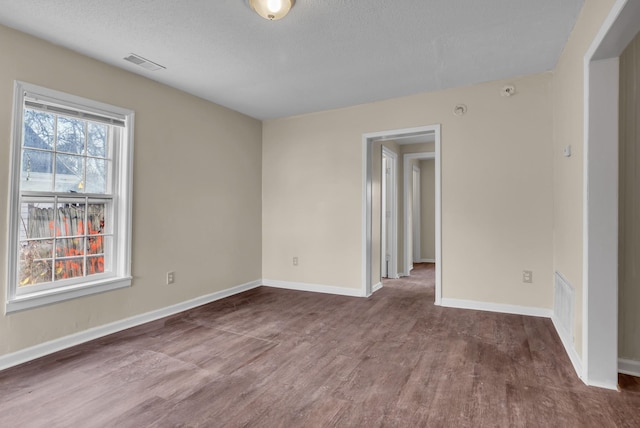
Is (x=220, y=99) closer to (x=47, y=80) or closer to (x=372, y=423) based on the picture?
(x=47, y=80)

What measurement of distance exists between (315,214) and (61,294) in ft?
9.63

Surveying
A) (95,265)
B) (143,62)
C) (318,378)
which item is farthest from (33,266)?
(318,378)

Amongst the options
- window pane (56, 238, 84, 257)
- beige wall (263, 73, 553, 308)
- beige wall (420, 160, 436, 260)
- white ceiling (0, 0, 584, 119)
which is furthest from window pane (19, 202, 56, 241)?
beige wall (420, 160, 436, 260)

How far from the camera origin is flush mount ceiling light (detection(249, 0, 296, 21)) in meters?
2.17

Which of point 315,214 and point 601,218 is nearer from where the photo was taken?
point 601,218

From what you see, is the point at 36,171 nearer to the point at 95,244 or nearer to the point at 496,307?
the point at 95,244

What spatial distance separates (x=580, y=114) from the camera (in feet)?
7.48

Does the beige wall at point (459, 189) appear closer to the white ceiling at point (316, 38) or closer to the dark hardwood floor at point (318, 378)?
the white ceiling at point (316, 38)

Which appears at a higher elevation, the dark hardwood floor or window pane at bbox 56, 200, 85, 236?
window pane at bbox 56, 200, 85, 236

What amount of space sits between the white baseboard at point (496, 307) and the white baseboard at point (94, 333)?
283 centimetres

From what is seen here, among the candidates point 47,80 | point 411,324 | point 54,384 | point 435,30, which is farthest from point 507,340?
point 47,80

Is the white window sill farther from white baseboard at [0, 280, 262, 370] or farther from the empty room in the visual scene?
white baseboard at [0, 280, 262, 370]

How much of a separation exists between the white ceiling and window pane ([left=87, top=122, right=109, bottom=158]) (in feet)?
2.03

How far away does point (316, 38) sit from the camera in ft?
8.83
